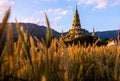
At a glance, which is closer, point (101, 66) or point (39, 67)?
point (39, 67)

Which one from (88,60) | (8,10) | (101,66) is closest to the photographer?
(8,10)

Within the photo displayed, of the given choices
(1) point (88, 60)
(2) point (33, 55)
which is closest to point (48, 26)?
(2) point (33, 55)

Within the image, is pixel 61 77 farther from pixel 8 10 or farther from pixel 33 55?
pixel 8 10

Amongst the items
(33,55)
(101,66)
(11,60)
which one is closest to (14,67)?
(11,60)

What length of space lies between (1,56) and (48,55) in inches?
11.3

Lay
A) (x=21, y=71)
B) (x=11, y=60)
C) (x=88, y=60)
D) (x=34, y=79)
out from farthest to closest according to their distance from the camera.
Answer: (x=88, y=60) → (x=21, y=71) → (x=11, y=60) → (x=34, y=79)

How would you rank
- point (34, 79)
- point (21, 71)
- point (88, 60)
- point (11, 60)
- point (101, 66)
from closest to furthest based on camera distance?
point (34, 79) → point (11, 60) → point (21, 71) → point (101, 66) → point (88, 60)

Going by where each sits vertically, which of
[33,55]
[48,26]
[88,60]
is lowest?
[88,60]

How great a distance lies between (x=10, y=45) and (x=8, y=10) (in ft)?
0.79

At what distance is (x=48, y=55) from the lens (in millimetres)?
1756

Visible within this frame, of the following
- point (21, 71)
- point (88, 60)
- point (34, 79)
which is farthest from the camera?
point (88, 60)

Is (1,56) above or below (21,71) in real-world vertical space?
above

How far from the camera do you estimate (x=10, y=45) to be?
1.67 m

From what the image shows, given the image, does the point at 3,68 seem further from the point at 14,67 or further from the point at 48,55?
the point at 48,55
